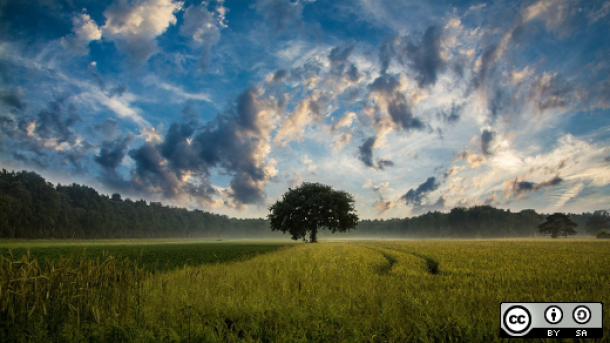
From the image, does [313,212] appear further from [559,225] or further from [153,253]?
[559,225]

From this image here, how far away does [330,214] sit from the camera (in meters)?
61.1

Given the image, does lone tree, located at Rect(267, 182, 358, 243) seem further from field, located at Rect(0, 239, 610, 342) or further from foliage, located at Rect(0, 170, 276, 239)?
foliage, located at Rect(0, 170, 276, 239)

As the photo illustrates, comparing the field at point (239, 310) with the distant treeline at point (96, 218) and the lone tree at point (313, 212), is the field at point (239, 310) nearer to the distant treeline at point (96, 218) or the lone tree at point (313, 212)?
the lone tree at point (313, 212)

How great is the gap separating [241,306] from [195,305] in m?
1.10

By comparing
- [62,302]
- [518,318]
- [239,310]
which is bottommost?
[239,310]

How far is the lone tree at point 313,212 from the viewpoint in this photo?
60469mm

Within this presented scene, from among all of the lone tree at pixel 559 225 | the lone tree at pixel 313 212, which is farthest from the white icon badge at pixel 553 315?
the lone tree at pixel 559 225

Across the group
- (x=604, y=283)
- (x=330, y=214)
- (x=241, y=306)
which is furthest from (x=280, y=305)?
(x=330, y=214)

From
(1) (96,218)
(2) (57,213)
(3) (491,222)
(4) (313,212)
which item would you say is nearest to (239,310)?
(4) (313,212)

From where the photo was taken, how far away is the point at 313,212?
60.6 meters

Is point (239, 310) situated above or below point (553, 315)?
below

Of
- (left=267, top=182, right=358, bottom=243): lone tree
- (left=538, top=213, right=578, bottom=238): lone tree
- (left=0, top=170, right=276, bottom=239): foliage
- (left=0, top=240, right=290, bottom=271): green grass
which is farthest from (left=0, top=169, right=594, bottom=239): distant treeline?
(left=267, top=182, right=358, bottom=243): lone tree

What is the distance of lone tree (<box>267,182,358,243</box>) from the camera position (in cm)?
6047

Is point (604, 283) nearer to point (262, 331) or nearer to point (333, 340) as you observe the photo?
point (333, 340)
